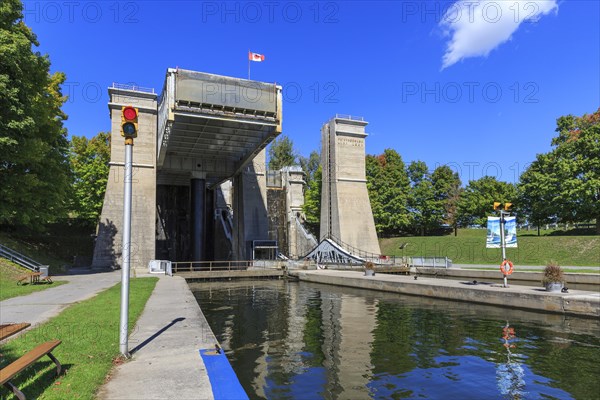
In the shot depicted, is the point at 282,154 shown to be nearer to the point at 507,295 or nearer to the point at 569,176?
the point at 569,176

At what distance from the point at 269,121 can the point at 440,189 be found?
38.6 m

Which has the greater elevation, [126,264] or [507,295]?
[126,264]

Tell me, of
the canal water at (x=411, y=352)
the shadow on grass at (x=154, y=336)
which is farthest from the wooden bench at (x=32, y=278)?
the shadow on grass at (x=154, y=336)

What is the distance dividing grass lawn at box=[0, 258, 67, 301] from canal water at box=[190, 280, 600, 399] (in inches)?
323

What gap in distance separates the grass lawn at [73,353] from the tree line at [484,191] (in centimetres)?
4551

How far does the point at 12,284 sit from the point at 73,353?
17.3 metres

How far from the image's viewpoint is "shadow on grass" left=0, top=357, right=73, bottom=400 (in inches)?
209

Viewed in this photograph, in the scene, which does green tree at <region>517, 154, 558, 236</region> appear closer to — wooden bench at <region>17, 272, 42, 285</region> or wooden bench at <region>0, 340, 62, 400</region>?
wooden bench at <region>17, 272, 42, 285</region>

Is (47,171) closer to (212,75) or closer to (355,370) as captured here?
(212,75)

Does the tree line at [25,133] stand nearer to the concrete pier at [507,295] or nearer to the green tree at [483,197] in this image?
the concrete pier at [507,295]

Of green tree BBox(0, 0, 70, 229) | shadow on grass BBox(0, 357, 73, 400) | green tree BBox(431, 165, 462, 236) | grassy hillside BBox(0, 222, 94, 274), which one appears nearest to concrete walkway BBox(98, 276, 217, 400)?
shadow on grass BBox(0, 357, 73, 400)

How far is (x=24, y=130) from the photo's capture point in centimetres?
2086

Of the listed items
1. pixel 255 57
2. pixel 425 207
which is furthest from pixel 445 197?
pixel 255 57

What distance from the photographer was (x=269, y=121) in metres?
32.6
